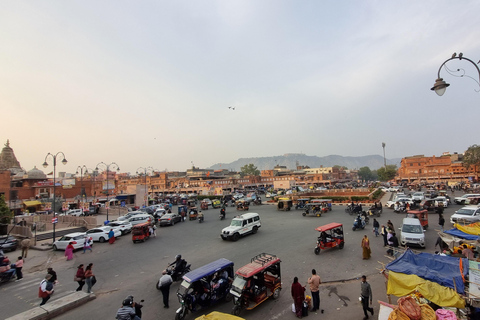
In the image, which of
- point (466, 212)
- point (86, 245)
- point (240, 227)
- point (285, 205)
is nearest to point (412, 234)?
point (466, 212)

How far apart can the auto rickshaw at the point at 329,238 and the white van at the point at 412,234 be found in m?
3.65

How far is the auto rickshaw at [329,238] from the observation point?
47.3ft

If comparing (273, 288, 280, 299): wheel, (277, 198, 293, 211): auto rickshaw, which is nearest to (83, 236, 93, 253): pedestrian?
(273, 288, 280, 299): wheel

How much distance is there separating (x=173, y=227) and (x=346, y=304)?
21.9 metres

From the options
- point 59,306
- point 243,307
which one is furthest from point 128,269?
→ point 243,307

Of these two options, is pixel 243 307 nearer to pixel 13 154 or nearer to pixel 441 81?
pixel 441 81

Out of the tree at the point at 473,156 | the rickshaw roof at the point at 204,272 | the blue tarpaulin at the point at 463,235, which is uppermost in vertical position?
the tree at the point at 473,156

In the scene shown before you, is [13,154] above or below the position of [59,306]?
above

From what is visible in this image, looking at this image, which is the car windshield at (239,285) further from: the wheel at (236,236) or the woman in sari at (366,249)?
the wheel at (236,236)

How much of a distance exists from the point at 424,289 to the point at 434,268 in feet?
6.33

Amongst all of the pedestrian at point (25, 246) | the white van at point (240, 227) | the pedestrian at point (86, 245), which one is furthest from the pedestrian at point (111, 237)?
the white van at point (240, 227)

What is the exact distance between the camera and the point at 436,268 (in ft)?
26.2

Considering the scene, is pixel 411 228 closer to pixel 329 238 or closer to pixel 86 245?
pixel 329 238

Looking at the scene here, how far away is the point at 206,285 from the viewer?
29.3ft
